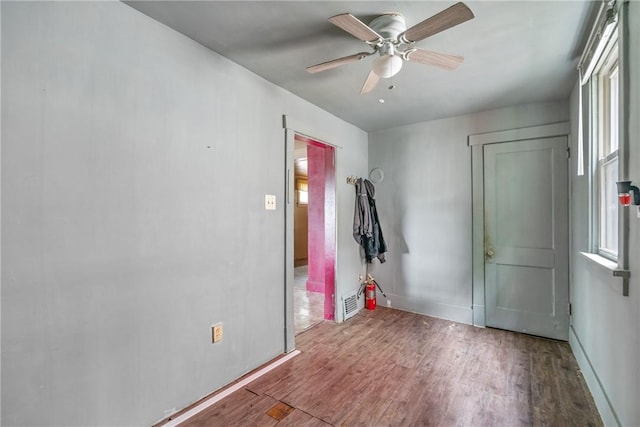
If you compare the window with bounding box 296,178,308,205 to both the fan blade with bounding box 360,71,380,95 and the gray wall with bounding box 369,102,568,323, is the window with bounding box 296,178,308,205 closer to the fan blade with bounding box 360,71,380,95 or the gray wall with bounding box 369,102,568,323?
the gray wall with bounding box 369,102,568,323

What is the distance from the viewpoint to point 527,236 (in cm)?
303

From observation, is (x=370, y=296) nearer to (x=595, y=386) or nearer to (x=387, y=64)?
(x=595, y=386)

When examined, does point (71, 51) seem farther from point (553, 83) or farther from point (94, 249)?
point (553, 83)

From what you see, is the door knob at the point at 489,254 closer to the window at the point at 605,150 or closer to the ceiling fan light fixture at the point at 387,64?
the window at the point at 605,150

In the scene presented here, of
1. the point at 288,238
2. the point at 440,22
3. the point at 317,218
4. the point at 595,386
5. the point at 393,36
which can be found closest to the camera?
the point at 440,22

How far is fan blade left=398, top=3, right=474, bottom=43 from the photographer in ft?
4.26

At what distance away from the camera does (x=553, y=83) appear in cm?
249

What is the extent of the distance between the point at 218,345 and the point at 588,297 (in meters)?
Result: 2.78

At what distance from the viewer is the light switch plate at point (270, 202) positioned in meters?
2.47

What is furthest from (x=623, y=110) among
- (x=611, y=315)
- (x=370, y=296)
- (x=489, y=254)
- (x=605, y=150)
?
(x=370, y=296)

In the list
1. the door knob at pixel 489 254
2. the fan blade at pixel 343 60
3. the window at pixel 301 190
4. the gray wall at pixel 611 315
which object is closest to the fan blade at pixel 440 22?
the fan blade at pixel 343 60

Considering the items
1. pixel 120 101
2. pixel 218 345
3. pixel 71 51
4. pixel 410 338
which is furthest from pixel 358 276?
pixel 71 51

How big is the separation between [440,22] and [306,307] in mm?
3453

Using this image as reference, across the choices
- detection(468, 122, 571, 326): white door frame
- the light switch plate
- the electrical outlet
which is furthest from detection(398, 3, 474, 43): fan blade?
the electrical outlet
